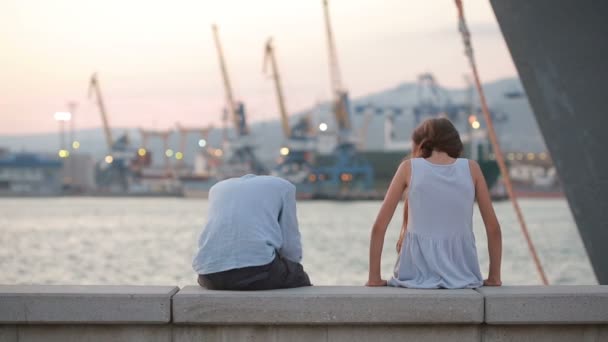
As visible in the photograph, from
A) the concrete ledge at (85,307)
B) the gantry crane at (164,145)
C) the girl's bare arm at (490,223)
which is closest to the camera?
the concrete ledge at (85,307)

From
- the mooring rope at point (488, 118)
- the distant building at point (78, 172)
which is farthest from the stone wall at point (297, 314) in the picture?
the distant building at point (78, 172)

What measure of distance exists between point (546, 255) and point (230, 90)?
222ft

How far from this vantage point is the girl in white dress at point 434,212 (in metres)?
4.29

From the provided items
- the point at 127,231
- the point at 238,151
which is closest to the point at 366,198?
the point at 238,151

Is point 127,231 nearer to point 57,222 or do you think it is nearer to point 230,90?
point 57,222

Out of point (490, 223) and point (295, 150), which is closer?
point (490, 223)

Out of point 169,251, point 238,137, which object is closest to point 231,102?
point 238,137

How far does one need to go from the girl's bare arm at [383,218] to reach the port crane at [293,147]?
98.1 metres

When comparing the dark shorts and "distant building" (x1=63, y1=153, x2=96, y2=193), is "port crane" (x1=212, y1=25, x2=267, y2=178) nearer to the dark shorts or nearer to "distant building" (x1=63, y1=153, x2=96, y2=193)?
"distant building" (x1=63, y1=153, x2=96, y2=193)

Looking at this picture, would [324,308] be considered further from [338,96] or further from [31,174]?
[31,174]

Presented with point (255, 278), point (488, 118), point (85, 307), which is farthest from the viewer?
point (488, 118)

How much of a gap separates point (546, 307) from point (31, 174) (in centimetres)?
13665

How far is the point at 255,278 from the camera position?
13.5ft

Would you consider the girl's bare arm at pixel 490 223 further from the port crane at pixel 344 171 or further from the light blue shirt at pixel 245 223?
the port crane at pixel 344 171
